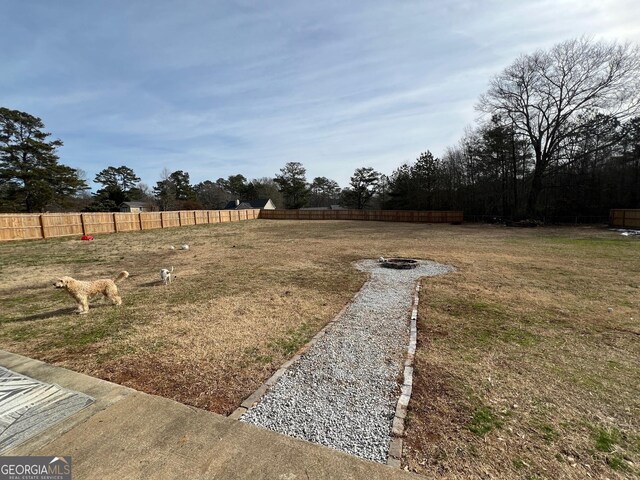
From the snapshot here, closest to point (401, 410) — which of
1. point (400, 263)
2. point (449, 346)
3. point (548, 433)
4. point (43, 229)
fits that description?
point (548, 433)

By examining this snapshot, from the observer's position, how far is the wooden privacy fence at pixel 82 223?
15.4 metres

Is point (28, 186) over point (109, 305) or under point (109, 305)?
over

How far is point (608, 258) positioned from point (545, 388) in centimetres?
992

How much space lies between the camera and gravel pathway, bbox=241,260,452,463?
211cm

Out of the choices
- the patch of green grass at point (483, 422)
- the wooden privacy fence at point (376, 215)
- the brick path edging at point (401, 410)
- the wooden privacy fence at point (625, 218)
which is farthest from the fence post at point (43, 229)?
the wooden privacy fence at point (625, 218)

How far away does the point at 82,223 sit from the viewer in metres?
18.2

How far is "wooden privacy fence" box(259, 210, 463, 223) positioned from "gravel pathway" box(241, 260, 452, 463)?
28.5 m

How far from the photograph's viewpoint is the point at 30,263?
941 centimetres

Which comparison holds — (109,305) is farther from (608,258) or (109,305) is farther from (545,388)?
(608,258)

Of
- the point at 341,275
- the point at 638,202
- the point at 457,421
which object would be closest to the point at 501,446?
the point at 457,421

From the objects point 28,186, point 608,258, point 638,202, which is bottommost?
point 608,258

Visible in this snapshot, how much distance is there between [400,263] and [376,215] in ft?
85.1

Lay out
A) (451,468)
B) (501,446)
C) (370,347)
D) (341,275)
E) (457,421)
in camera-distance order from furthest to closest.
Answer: (341,275)
(370,347)
(457,421)
(501,446)
(451,468)

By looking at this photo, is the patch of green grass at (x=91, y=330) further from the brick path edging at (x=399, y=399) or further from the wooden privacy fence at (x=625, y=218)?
the wooden privacy fence at (x=625, y=218)
